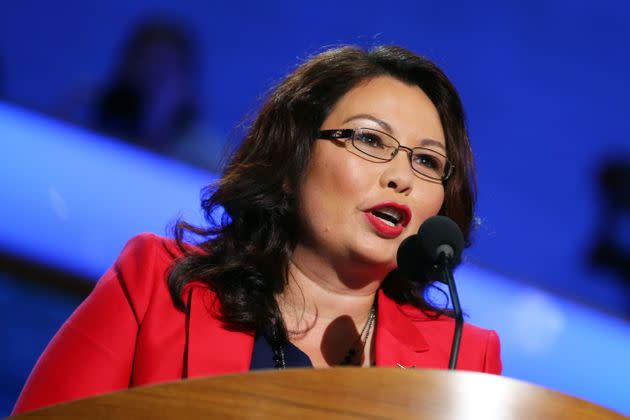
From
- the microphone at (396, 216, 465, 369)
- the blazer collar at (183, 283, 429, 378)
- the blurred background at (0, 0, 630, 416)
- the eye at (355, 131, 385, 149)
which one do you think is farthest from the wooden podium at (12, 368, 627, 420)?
the blurred background at (0, 0, 630, 416)

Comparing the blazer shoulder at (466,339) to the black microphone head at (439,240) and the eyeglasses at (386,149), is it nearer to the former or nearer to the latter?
the eyeglasses at (386,149)

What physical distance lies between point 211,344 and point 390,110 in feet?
1.76

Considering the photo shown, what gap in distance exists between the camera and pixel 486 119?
2.38 meters

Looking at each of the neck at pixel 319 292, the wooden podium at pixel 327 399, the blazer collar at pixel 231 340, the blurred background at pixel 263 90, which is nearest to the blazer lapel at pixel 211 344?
the blazer collar at pixel 231 340

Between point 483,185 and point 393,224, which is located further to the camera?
point 483,185

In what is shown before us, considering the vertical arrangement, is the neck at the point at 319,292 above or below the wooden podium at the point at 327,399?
below

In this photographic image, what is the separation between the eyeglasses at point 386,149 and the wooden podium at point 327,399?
854mm

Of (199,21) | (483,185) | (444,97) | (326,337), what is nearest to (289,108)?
(444,97)

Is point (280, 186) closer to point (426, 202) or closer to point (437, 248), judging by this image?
point (426, 202)

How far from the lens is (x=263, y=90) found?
2.28m

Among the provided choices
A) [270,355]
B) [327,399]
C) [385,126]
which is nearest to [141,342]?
[270,355]

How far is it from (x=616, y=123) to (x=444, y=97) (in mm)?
783

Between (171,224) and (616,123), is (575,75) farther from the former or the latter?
(171,224)

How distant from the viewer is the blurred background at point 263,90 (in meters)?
2.26
